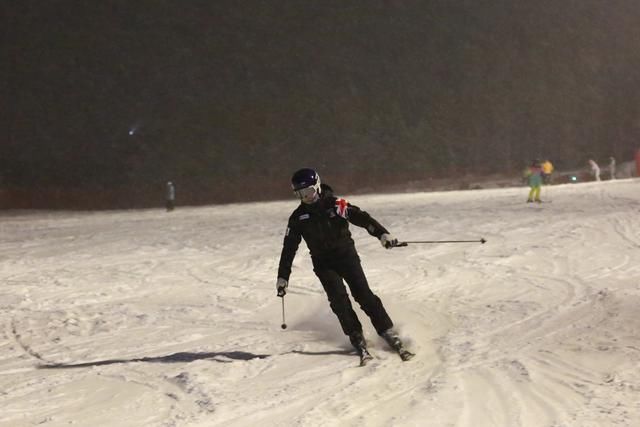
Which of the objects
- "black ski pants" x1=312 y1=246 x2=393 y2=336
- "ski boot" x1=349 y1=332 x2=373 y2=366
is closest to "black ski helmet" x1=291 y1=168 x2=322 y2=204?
"black ski pants" x1=312 y1=246 x2=393 y2=336

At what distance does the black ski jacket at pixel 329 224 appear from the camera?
18.8 feet

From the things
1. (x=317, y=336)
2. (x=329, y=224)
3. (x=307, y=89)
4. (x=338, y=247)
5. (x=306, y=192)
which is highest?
(x=307, y=89)

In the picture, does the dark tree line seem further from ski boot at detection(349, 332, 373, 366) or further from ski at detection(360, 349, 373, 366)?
ski at detection(360, 349, 373, 366)

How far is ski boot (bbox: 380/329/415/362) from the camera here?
18.1 ft

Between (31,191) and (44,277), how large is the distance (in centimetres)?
2268

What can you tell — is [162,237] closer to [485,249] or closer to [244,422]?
[485,249]

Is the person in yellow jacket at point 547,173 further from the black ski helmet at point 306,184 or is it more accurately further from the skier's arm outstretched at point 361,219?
the black ski helmet at point 306,184

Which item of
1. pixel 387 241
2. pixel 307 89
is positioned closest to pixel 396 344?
pixel 387 241

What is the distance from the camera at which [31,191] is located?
31.6m

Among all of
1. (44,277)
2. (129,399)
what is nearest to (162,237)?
(44,277)

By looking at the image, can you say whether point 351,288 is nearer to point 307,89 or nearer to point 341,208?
point 341,208

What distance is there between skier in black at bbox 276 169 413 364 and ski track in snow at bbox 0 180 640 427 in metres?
0.27

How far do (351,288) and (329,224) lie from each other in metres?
0.58

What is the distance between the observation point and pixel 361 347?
5602 millimetres
